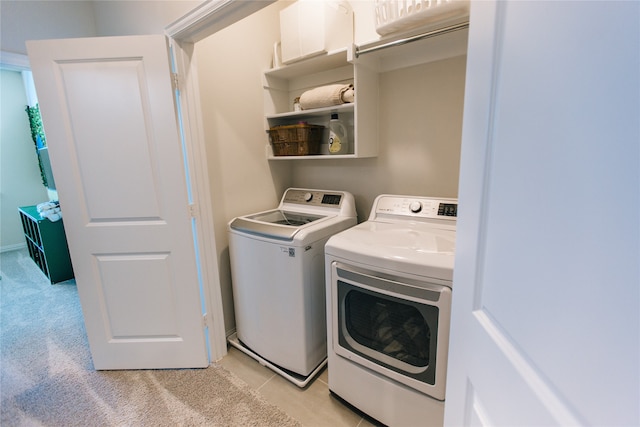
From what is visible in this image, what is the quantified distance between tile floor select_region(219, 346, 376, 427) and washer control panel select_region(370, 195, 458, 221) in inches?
42.7

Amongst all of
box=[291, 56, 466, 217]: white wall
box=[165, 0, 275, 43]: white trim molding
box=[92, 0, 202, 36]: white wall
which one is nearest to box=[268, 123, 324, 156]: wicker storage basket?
box=[291, 56, 466, 217]: white wall

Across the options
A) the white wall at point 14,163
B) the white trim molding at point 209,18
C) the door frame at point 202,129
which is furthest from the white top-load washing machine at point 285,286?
the white wall at point 14,163

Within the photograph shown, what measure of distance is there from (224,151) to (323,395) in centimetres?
161

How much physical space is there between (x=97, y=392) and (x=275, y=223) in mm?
1409

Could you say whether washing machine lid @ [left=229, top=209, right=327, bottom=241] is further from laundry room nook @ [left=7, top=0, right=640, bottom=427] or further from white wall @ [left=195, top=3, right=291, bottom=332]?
white wall @ [left=195, top=3, right=291, bottom=332]

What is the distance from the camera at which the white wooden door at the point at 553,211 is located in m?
0.31

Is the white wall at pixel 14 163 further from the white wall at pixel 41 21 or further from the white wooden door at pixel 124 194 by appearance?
the white wooden door at pixel 124 194

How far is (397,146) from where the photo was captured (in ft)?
6.17

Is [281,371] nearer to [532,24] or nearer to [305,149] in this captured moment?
[305,149]

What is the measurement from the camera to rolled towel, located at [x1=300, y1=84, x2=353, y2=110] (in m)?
1.78

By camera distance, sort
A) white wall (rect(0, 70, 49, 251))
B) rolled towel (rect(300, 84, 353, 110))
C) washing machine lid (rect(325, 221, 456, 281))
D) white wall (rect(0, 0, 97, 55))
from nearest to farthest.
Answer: washing machine lid (rect(325, 221, 456, 281))
rolled towel (rect(300, 84, 353, 110))
white wall (rect(0, 0, 97, 55))
white wall (rect(0, 70, 49, 251))

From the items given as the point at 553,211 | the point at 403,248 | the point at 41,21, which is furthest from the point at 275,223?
the point at 41,21

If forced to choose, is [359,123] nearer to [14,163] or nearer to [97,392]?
[97,392]

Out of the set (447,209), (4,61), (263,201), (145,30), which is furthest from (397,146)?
(4,61)
